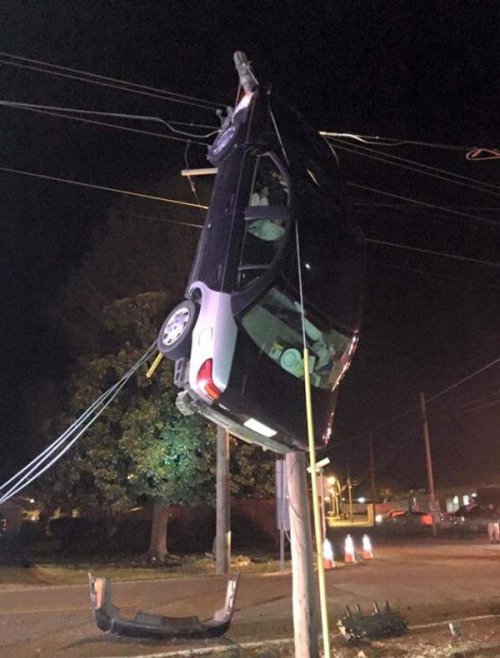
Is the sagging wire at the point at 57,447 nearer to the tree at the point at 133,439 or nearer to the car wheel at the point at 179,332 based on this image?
the car wheel at the point at 179,332

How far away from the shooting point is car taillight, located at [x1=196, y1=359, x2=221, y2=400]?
5.15 m

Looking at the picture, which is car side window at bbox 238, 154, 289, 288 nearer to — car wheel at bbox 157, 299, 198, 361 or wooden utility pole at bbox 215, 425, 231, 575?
car wheel at bbox 157, 299, 198, 361

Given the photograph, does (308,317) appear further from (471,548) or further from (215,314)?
(471,548)

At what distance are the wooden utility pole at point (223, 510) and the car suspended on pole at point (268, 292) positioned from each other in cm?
1060

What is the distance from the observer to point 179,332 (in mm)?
5633

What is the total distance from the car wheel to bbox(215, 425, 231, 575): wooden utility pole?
10.7 metres

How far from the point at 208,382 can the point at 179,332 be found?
0.68m

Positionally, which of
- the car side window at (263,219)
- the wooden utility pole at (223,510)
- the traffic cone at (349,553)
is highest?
the car side window at (263,219)

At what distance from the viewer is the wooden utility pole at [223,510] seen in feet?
53.1

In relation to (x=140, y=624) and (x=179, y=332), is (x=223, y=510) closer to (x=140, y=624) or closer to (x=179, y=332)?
(x=140, y=624)

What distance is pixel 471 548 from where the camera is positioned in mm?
22703

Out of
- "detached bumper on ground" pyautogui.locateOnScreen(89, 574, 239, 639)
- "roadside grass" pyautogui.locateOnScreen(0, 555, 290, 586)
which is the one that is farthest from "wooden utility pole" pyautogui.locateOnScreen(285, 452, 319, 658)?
"roadside grass" pyautogui.locateOnScreen(0, 555, 290, 586)

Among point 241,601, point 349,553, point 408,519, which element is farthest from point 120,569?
point 408,519

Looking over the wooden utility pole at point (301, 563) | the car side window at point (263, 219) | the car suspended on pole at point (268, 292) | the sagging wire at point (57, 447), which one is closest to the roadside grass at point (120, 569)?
the sagging wire at point (57, 447)
